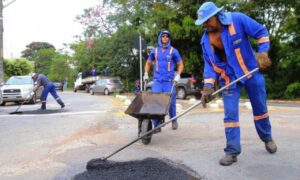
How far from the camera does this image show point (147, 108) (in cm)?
708

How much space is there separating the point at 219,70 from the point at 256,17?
20521 millimetres

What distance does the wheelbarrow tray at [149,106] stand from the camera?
6.81 meters

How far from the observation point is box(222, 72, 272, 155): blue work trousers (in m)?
5.33

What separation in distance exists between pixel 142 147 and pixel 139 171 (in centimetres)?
175

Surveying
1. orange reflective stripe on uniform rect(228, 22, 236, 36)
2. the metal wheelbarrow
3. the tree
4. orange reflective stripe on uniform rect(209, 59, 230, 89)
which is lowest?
the metal wheelbarrow

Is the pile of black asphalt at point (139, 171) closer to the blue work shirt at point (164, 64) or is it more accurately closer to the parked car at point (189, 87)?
the blue work shirt at point (164, 64)

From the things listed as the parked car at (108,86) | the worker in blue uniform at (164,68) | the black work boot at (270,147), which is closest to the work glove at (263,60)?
the black work boot at (270,147)

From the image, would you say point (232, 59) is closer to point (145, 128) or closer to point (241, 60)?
point (241, 60)

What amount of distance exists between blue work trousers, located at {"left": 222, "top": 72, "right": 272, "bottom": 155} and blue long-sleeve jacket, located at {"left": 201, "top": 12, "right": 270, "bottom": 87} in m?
0.14

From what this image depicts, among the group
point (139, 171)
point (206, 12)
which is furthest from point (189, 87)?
point (139, 171)

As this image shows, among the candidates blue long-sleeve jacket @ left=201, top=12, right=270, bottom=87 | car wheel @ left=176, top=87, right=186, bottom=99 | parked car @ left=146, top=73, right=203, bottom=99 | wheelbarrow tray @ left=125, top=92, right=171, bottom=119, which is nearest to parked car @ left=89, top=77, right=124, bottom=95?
car wheel @ left=176, top=87, right=186, bottom=99

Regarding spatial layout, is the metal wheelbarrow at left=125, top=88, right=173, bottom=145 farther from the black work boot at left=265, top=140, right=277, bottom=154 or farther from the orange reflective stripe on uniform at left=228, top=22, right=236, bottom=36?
the orange reflective stripe on uniform at left=228, top=22, right=236, bottom=36

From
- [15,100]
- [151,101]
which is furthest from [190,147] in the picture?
[15,100]

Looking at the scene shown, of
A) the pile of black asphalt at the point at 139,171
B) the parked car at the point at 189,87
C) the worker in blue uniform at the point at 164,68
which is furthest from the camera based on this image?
the parked car at the point at 189,87
